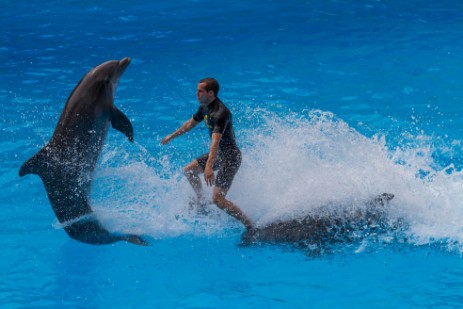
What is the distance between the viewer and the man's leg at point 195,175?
741 cm

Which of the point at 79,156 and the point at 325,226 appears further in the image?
the point at 325,226

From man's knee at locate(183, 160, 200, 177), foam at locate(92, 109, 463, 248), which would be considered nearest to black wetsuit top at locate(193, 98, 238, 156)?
man's knee at locate(183, 160, 200, 177)

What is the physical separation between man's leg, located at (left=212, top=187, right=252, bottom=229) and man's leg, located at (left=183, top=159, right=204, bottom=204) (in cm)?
45

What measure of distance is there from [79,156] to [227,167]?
1620 millimetres

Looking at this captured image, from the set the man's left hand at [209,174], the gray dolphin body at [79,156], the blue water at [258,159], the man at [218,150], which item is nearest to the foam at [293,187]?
the blue water at [258,159]

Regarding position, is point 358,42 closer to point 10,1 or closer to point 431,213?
point 431,213

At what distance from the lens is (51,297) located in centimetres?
639

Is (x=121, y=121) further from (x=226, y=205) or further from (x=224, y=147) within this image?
(x=226, y=205)

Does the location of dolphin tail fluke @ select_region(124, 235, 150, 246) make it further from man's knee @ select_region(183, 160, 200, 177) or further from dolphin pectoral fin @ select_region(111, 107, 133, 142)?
dolphin pectoral fin @ select_region(111, 107, 133, 142)

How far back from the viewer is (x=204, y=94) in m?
6.93

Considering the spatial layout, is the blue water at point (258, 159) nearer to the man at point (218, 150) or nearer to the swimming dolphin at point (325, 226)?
the swimming dolphin at point (325, 226)

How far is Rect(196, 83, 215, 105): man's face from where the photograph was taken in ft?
22.6

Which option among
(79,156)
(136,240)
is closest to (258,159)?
(136,240)

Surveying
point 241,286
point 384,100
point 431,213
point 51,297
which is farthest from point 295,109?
point 51,297
